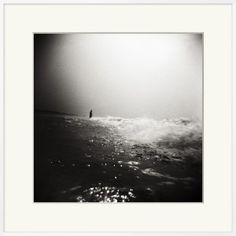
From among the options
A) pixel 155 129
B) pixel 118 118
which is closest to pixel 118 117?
pixel 118 118

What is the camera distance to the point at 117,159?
1820 mm

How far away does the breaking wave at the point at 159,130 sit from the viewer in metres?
1.80

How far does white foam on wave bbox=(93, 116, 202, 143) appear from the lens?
1803 millimetres

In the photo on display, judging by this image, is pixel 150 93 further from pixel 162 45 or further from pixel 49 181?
pixel 49 181

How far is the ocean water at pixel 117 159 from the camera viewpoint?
1.80m

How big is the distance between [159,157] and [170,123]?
275mm

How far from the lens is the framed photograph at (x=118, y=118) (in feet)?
5.90

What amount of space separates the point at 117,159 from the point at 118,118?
0.32 metres

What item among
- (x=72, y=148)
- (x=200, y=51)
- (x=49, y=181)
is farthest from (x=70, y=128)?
(x=200, y=51)

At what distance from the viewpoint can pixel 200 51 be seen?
182 cm

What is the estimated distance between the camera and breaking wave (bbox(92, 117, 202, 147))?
180 centimetres
